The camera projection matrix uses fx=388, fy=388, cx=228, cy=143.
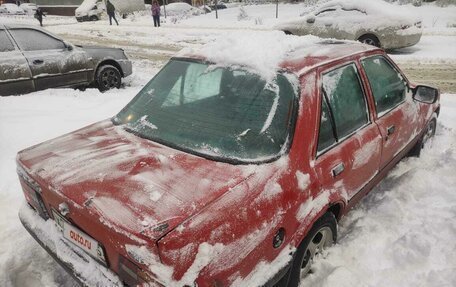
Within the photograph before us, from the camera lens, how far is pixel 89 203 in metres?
2.04

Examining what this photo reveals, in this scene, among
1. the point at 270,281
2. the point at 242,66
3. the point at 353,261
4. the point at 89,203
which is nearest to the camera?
the point at 89,203

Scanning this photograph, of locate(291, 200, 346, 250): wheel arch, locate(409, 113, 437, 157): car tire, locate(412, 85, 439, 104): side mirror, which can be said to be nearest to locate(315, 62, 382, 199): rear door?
locate(291, 200, 346, 250): wheel arch

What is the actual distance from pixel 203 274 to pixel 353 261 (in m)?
1.62

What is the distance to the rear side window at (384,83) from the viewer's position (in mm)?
3340

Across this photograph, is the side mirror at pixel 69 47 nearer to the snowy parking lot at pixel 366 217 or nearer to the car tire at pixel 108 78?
the car tire at pixel 108 78

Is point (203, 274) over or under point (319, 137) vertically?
under

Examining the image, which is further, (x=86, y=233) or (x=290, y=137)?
(x=290, y=137)

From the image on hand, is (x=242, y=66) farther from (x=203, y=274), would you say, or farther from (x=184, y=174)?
(x=203, y=274)

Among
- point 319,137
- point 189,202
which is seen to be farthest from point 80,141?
point 319,137

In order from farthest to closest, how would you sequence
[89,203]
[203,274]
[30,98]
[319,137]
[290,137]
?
[30,98]
[319,137]
[290,137]
[89,203]
[203,274]

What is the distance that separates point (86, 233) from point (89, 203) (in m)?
0.20

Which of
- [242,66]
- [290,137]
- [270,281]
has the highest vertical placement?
[242,66]

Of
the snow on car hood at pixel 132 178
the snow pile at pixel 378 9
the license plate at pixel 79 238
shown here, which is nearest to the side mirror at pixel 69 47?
the snow on car hood at pixel 132 178

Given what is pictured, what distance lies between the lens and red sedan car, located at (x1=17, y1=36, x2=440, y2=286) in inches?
74.9
